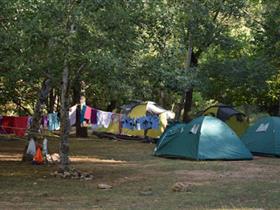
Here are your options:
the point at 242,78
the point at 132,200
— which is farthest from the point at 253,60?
the point at 132,200

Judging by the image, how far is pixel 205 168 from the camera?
14.1 m

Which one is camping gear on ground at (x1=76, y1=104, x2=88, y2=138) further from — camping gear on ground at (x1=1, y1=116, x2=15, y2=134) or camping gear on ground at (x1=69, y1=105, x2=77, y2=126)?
camping gear on ground at (x1=1, y1=116, x2=15, y2=134)

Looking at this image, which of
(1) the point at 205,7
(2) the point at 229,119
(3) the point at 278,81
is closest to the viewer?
(1) the point at 205,7

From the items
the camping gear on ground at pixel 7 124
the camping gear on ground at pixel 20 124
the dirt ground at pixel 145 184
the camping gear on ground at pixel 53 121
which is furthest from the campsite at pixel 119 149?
the camping gear on ground at pixel 53 121

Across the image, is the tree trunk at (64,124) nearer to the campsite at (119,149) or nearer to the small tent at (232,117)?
the campsite at (119,149)

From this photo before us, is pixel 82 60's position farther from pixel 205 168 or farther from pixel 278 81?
pixel 278 81

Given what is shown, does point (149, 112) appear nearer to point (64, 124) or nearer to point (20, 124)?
point (20, 124)

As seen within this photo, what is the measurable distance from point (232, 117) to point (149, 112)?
4165mm

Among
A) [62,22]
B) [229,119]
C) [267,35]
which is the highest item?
[267,35]

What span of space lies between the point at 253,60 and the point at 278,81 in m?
5.99

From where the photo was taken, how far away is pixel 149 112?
25.5 meters

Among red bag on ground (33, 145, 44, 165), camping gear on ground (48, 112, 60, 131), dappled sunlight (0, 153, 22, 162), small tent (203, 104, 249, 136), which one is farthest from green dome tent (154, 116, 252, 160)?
camping gear on ground (48, 112, 60, 131)

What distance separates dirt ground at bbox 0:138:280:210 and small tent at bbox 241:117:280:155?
851mm

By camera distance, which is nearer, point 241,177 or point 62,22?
point 62,22
